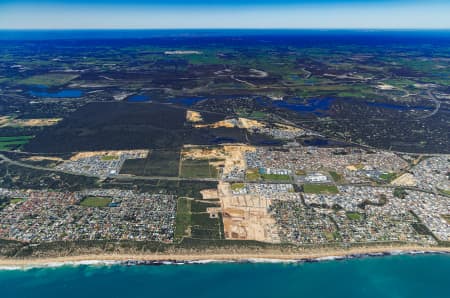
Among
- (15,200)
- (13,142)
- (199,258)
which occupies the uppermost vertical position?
(13,142)

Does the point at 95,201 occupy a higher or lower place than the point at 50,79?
lower

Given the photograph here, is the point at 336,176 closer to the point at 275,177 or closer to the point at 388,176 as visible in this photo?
the point at 388,176

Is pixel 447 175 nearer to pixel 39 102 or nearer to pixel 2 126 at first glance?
pixel 2 126

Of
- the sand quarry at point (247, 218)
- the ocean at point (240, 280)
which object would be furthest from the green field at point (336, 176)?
the ocean at point (240, 280)

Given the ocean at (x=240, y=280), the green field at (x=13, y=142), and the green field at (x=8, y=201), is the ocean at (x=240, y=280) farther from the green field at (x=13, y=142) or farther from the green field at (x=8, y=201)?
the green field at (x=13, y=142)

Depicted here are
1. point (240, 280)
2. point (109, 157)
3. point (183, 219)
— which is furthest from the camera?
point (109, 157)

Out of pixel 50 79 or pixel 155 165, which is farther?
pixel 50 79

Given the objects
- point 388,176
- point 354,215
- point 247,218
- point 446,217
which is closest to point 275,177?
point 247,218

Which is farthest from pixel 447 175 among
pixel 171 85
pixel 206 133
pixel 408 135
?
pixel 171 85
